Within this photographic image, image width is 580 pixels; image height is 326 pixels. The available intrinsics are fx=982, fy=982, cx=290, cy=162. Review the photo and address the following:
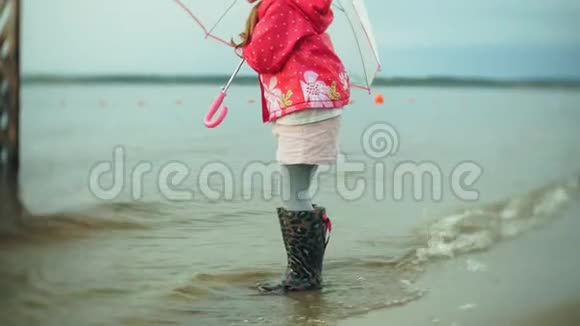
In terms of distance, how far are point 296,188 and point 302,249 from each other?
0.13 m

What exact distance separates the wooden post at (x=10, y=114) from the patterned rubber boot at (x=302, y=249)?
0.63 metres

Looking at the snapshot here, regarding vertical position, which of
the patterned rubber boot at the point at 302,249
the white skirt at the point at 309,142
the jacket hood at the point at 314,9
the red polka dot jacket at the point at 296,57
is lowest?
the patterned rubber boot at the point at 302,249

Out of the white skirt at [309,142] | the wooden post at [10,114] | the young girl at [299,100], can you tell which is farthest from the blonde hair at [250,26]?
the wooden post at [10,114]

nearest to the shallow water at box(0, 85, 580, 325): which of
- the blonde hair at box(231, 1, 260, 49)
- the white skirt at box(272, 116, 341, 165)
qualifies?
the white skirt at box(272, 116, 341, 165)

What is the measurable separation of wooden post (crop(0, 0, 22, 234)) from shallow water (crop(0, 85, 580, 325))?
3 cm

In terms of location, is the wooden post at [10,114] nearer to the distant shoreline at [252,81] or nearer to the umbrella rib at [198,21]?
the distant shoreline at [252,81]

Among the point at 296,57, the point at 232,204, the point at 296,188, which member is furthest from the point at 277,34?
the point at 232,204

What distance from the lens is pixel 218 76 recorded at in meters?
2.58

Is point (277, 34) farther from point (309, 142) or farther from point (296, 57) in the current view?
point (309, 142)

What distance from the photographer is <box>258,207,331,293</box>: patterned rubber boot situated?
2.15 m

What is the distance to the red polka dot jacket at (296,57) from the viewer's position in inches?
80.1

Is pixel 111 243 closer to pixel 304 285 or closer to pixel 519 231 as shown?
pixel 304 285

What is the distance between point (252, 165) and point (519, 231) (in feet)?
2.43

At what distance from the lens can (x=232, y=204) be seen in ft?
8.43
